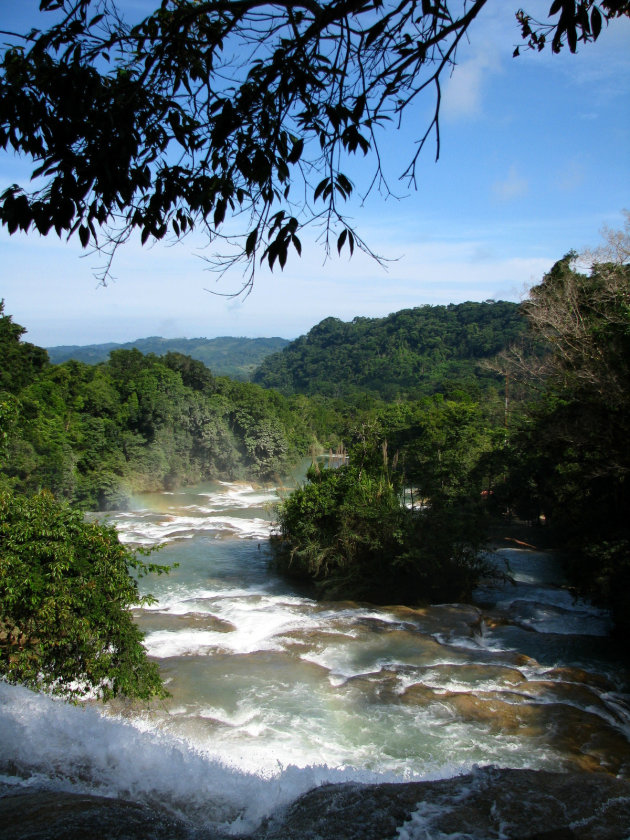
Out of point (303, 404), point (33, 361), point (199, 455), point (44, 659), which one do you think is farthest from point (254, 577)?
point (303, 404)

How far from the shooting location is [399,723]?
27.6 ft

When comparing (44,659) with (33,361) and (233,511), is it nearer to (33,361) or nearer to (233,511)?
(233,511)

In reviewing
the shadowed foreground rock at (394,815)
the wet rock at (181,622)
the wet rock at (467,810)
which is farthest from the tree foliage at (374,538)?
the shadowed foreground rock at (394,815)

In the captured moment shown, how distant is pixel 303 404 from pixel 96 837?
5367cm

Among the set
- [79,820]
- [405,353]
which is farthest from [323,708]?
[405,353]

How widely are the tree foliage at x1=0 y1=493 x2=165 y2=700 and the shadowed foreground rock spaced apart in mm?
3477

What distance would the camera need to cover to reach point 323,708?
8.88 m

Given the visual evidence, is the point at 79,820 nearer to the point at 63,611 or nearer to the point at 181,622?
the point at 63,611

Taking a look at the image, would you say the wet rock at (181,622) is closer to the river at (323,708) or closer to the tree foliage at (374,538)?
the river at (323,708)

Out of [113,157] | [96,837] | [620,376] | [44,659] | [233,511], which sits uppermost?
[113,157]

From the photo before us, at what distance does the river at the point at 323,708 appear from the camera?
414 centimetres

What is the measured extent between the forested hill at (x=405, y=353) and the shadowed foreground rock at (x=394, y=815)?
60.0 metres

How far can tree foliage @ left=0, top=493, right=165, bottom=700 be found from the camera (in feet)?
22.3

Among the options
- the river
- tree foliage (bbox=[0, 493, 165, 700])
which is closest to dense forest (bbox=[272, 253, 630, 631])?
the river
